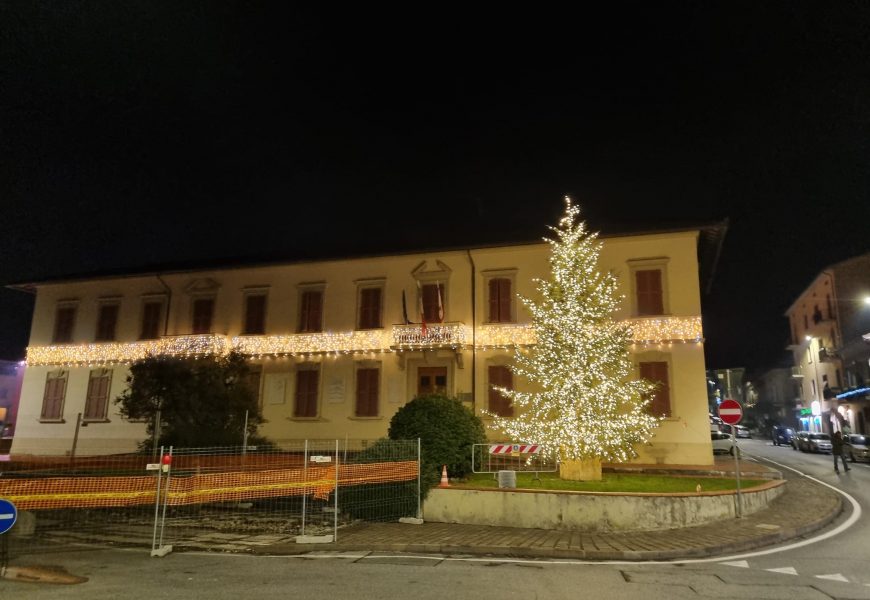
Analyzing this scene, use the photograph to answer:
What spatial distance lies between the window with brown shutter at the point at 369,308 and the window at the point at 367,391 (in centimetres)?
183

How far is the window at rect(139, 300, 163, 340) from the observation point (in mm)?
25578

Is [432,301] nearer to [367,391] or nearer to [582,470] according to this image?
[367,391]

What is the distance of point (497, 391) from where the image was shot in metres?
21.0

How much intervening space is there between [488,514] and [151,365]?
568 inches

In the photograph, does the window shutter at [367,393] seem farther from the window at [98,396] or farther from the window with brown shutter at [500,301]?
the window at [98,396]

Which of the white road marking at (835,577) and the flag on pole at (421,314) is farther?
the flag on pole at (421,314)

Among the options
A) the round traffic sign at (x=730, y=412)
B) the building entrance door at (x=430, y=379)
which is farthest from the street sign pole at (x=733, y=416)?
the building entrance door at (x=430, y=379)

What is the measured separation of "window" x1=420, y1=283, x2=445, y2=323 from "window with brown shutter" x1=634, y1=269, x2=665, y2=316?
23.5 ft

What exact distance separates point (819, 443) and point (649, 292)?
1817cm

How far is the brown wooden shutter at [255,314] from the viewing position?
24312mm

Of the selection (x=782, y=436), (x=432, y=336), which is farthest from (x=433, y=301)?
(x=782, y=436)

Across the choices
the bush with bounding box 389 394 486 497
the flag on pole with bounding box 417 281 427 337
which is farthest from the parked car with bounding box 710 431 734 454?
the bush with bounding box 389 394 486 497

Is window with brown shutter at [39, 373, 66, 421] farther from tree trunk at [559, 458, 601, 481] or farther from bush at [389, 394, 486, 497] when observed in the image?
tree trunk at [559, 458, 601, 481]

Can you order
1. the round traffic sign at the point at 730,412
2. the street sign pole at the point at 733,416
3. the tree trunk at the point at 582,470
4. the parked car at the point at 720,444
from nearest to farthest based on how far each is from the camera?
1. the street sign pole at the point at 733,416
2. the round traffic sign at the point at 730,412
3. the tree trunk at the point at 582,470
4. the parked car at the point at 720,444
